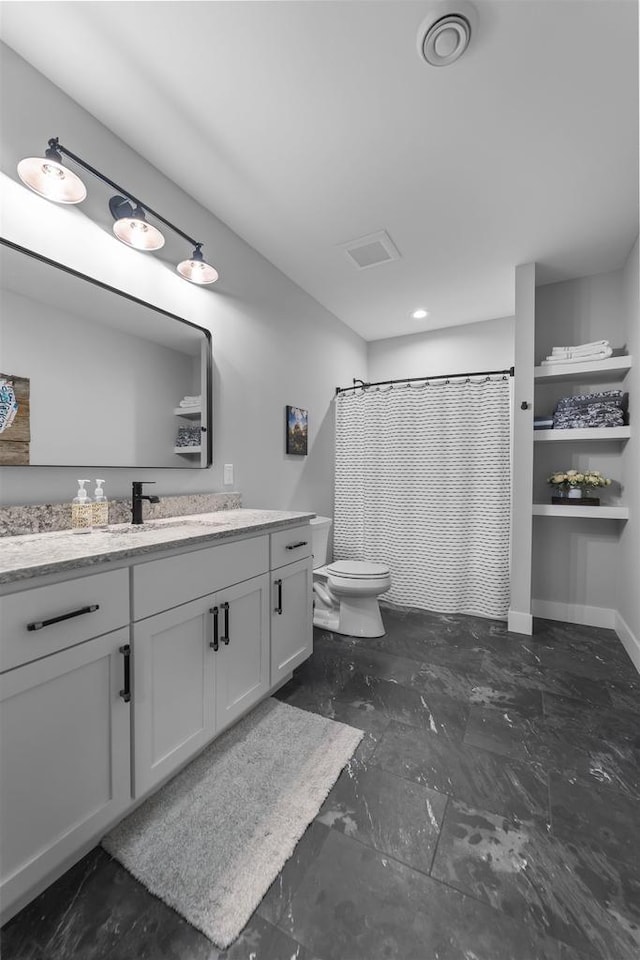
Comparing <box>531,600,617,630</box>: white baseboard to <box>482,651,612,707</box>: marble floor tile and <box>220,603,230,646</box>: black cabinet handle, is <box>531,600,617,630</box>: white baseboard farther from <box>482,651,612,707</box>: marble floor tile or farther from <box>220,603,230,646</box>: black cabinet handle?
<box>220,603,230,646</box>: black cabinet handle

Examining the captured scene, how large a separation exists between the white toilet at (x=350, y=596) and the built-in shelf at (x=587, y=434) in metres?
1.41

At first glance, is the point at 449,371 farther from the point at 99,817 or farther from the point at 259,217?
the point at 99,817

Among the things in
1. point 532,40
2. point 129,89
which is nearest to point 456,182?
point 532,40

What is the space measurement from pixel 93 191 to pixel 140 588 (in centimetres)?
158

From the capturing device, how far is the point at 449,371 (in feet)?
12.1

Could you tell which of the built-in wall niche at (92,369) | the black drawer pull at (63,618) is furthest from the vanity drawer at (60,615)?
the built-in wall niche at (92,369)

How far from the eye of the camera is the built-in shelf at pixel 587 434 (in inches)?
95.6

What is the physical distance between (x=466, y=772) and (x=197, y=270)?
245cm

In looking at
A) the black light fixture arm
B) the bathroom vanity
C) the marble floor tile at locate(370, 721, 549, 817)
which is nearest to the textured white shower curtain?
the marble floor tile at locate(370, 721, 549, 817)

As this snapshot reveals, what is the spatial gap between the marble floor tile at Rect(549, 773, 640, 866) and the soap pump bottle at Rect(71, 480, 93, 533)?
6.09 ft

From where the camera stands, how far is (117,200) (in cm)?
159

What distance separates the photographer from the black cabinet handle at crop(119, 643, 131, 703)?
1095 millimetres

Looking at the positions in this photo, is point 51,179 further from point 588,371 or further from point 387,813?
point 588,371

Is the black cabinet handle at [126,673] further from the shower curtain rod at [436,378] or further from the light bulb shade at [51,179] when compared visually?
the shower curtain rod at [436,378]
